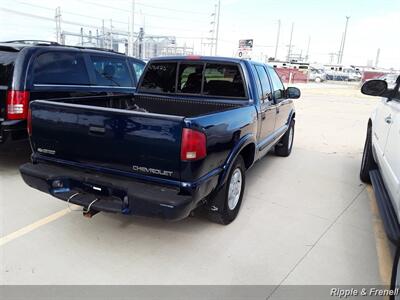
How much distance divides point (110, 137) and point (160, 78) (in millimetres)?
2226

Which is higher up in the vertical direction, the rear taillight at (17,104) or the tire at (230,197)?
the rear taillight at (17,104)

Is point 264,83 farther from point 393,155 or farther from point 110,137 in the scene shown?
point 110,137

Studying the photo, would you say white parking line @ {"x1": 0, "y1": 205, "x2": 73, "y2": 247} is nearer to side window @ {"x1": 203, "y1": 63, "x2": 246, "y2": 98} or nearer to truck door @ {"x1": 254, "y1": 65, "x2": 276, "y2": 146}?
side window @ {"x1": 203, "y1": 63, "x2": 246, "y2": 98}

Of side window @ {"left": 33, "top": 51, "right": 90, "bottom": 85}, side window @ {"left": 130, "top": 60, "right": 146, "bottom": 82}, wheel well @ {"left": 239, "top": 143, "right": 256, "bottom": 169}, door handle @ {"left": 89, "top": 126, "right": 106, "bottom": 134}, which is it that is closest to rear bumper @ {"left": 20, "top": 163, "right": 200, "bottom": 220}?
door handle @ {"left": 89, "top": 126, "right": 106, "bottom": 134}

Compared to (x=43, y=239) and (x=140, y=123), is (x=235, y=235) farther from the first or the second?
(x=43, y=239)

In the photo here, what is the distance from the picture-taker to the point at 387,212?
2.90 metres

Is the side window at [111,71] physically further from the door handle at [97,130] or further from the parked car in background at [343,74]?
the parked car in background at [343,74]

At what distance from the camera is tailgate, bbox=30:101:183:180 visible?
2830 millimetres

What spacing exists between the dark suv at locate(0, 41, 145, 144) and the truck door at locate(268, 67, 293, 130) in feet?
9.64

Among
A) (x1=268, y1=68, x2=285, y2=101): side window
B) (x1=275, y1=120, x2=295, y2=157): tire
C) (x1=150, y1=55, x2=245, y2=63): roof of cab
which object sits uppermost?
(x1=150, y1=55, x2=245, y2=63): roof of cab

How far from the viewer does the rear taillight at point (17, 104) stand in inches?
187

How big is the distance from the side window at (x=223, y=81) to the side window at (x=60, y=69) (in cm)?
232

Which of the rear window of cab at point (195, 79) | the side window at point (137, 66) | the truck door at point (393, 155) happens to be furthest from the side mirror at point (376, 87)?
the side window at point (137, 66)

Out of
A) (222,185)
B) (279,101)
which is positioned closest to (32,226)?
(222,185)
